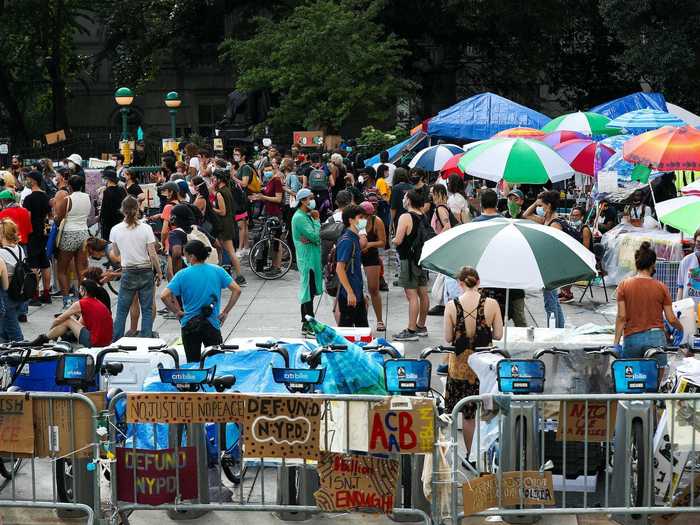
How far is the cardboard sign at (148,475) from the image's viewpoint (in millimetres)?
8172

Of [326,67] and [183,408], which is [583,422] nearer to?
[183,408]

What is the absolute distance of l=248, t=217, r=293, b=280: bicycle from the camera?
18516 mm

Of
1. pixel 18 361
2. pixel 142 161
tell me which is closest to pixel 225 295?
pixel 18 361

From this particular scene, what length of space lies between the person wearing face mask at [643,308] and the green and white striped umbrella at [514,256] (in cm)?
58

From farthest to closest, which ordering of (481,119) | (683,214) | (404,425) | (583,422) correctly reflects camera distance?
(481,119)
(683,214)
(583,422)
(404,425)

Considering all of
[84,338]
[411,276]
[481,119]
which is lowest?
[84,338]

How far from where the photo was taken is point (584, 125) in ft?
77.7

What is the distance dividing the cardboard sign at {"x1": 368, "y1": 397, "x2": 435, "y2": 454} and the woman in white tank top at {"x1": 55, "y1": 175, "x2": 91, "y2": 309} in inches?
366

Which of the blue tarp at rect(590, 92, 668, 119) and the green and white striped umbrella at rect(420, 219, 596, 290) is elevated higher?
the blue tarp at rect(590, 92, 668, 119)

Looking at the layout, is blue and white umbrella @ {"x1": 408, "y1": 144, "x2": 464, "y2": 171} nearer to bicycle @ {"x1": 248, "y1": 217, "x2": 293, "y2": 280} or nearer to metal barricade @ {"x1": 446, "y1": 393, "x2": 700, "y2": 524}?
bicycle @ {"x1": 248, "y1": 217, "x2": 293, "y2": 280}

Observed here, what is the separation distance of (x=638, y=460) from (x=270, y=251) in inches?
431

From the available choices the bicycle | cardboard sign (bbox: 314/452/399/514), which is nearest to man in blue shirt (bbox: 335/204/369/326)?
the bicycle

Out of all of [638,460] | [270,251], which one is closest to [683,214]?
[638,460]

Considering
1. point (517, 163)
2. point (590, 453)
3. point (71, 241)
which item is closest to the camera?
point (590, 453)
